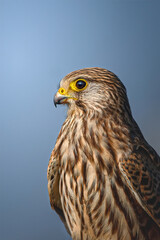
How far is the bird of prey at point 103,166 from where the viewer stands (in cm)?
128

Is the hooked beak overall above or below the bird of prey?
above

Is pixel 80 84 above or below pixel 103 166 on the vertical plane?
above

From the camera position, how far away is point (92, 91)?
140cm

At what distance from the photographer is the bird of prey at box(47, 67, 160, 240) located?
4.19ft

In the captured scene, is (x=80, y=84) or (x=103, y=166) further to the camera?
(x=80, y=84)

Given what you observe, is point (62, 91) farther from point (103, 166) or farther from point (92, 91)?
point (103, 166)

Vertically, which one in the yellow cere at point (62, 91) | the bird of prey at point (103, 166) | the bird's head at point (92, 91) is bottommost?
the bird of prey at point (103, 166)

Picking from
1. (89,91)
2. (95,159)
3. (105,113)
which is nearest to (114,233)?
(95,159)

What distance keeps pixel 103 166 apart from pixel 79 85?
46 cm

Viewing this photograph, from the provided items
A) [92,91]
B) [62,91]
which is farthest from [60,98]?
[92,91]

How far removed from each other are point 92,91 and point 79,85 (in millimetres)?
80

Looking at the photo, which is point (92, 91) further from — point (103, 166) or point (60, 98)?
point (103, 166)

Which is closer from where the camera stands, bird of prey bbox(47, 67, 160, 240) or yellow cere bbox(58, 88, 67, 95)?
bird of prey bbox(47, 67, 160, 240)

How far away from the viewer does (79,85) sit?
4.61 ft
